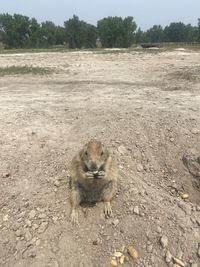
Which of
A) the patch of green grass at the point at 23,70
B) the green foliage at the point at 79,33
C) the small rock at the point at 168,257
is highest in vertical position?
the patch of green grass at the point at 23,70

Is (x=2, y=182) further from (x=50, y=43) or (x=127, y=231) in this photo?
(x=50, y=43)

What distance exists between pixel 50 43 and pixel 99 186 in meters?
34.0

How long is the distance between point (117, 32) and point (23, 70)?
2215cm

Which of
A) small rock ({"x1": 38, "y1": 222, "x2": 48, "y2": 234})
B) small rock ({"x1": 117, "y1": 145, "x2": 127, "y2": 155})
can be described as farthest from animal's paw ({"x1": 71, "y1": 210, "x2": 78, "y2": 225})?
small rock ({"x1": 117, "y1": 145, "x2": 127, "y2": 155})

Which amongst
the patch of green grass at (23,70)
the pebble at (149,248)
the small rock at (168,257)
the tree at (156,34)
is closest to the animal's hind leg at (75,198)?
the pebble at (149,248)

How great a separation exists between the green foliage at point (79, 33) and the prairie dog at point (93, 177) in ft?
109

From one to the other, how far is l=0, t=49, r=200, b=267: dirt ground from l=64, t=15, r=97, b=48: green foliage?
2718cm

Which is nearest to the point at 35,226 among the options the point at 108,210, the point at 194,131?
the point at 108,210

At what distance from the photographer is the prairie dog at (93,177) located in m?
4.23

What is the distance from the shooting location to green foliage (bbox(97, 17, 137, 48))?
3391 centimetres

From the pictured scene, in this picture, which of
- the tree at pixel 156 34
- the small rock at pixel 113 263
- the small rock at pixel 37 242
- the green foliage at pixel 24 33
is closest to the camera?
the small rock at pixel 113 263

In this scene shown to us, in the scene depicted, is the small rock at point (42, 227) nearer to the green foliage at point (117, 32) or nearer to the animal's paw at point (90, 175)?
the animal's paw at point (90, 175)

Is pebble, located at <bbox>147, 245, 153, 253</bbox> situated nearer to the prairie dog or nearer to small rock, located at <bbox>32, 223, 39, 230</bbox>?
the prairie dog

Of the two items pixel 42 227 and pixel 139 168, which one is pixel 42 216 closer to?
pixel 42 227
